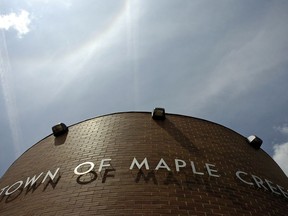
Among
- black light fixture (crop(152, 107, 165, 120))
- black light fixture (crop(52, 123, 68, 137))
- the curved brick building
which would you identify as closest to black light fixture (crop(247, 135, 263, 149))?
the curved brick building

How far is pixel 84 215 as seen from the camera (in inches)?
270

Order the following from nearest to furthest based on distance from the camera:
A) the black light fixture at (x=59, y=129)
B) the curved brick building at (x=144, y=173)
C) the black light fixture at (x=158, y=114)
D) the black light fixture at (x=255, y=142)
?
1. the curved brick building at (x=144, y=173)
2. the black light fixture at (x=158, y=114)
3. the black light fixture at (x=59, y=129)
4. the black light fixture at (x=255, y=142)

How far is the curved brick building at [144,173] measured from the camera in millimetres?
7234

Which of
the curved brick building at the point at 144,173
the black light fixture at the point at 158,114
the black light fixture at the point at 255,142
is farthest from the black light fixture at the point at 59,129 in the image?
the black light fixture at the point at 255,142

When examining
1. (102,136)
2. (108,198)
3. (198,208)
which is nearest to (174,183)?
(198,208)

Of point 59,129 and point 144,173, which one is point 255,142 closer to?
point 144,173

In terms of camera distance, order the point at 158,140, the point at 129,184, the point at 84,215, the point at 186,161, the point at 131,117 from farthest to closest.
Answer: the point at 131,117, the point at 158,140, the point at 186,161, the point at 129,184, the point at 84,215

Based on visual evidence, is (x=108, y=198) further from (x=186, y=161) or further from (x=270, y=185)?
(x=270, y=185)

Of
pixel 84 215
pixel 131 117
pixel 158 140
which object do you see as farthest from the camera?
pixel 131 117

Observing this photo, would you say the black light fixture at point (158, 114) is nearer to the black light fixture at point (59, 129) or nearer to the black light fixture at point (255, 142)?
the black light fixture at point (59, 129)

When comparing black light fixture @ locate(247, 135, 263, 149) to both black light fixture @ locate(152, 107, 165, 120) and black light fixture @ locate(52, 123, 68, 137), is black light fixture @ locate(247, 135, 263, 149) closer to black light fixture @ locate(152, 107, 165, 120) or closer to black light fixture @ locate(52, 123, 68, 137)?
black light fixture @ locate(152, 107, 165, 120)

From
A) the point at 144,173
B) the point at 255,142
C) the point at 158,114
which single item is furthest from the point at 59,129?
the point at 255,142

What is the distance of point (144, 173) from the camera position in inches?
313

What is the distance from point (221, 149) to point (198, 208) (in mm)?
2962
